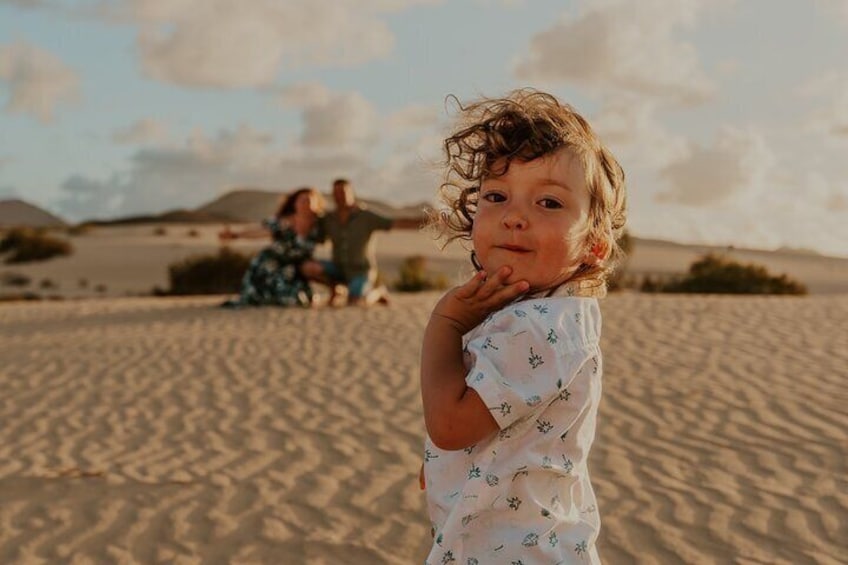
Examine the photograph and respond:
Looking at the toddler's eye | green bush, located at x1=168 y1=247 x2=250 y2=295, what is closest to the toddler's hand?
the toddler's eye

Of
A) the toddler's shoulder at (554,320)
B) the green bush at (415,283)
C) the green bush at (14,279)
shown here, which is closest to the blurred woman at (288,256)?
the green bush at (415,283)

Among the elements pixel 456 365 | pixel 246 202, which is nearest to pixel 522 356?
pixel 456 365

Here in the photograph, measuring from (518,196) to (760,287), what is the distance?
20451mm

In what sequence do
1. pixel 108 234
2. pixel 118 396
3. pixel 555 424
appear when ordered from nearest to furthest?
pixel 555 424 → pixel 118 396 → pixel 108 234

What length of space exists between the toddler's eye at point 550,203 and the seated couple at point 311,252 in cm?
1053

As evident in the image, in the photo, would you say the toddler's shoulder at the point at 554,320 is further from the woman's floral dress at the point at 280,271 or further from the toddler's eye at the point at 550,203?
the woman's floral dress at the point at 280,271

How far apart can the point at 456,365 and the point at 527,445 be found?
0.21 metres

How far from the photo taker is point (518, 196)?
2.24 m

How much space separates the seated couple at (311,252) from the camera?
13.1 meters

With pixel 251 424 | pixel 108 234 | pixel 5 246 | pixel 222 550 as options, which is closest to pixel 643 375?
pixel 251 424

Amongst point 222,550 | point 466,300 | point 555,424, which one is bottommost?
point 222,550

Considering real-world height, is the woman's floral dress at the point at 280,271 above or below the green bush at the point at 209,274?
above

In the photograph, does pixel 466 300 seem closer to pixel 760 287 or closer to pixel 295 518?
pixel 295 518

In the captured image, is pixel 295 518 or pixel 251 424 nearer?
pixel 295 518
